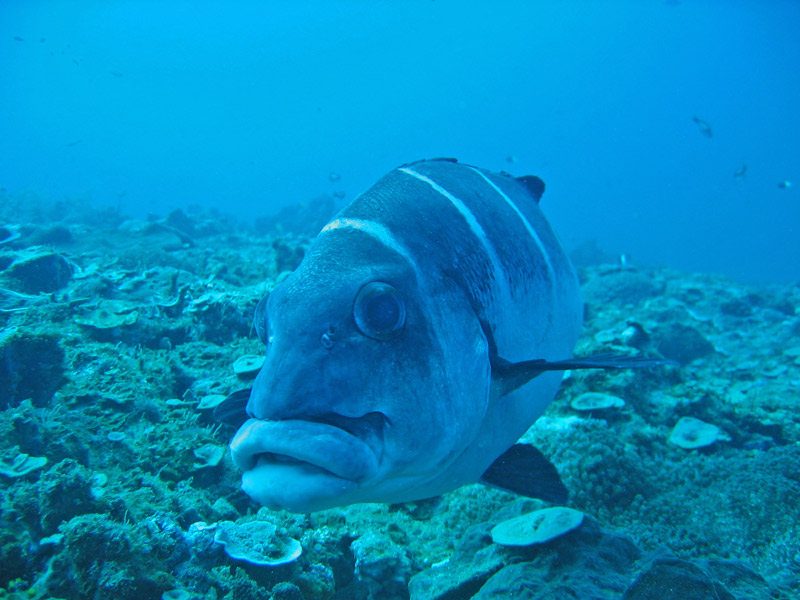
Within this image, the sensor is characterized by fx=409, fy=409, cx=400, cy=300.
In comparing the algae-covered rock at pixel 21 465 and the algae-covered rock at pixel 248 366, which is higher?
the algae-covered rock at pixel 248 366

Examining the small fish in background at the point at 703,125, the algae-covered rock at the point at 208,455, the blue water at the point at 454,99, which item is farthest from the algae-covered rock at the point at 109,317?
the blue water at the point at 454,99

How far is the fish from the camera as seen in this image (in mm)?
1197

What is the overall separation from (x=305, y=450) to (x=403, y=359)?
0.41 metres

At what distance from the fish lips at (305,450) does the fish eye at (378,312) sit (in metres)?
0.32

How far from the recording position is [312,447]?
113 cm

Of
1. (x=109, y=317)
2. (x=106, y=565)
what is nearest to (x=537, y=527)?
(x=106, y=565)

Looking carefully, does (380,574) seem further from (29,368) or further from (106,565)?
(29,368)

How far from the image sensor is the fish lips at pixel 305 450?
1.13m

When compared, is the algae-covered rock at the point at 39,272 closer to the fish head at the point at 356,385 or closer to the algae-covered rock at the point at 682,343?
the fish head at the point at 356,385

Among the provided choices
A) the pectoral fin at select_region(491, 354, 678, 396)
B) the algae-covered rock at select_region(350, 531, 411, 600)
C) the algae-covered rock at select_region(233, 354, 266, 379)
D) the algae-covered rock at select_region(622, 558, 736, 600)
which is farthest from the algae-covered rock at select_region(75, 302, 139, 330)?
the algae-covered rock at select_region(622, 558, 736, 600)

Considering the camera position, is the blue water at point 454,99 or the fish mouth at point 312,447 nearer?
the fish mouth at point 312,447

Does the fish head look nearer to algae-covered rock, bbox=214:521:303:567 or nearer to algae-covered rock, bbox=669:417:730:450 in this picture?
algae-covered rock, bbox=214:521:303:567

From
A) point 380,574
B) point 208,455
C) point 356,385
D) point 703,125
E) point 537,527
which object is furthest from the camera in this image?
point 703,125

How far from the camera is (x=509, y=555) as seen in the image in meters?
2.44
